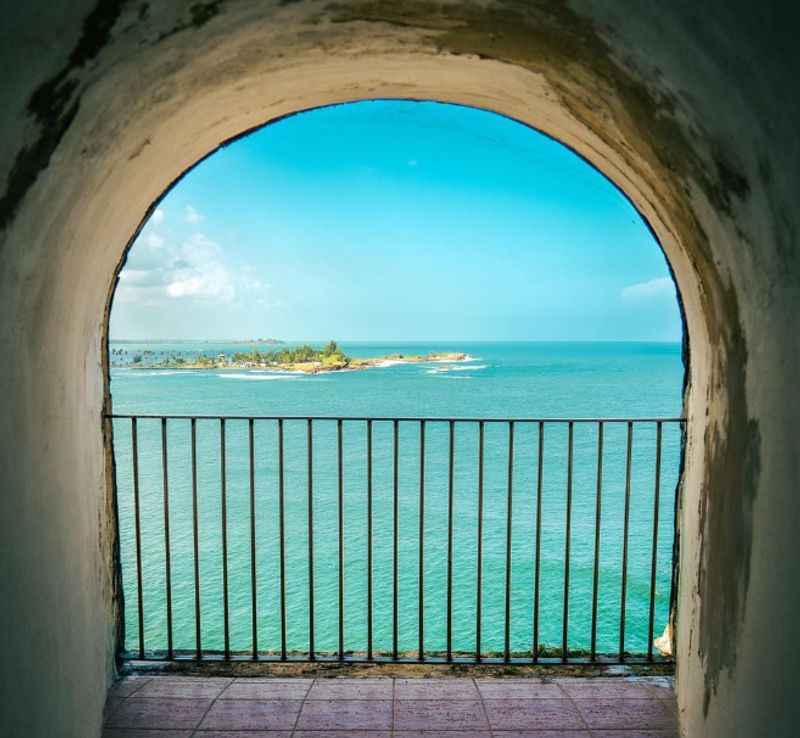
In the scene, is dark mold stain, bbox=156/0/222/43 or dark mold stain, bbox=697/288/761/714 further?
dark mold stain, bbox=697/288/761/714

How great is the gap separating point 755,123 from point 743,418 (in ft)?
2.90

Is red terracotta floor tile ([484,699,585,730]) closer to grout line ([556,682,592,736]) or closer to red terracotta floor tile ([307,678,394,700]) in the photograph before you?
grout line ([556,682,592,736])

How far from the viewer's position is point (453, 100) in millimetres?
2416

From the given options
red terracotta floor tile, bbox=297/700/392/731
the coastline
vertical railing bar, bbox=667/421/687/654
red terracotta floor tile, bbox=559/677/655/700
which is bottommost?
the coastline

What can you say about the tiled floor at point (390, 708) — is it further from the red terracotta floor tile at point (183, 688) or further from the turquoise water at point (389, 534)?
the turquoise water at point (389, 534)

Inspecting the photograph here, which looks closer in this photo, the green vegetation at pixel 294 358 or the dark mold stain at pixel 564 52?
the dark mold stain at pixel 564 52

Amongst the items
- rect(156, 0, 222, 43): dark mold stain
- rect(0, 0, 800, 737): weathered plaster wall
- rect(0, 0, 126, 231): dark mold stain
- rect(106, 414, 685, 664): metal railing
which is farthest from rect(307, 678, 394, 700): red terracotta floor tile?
rect(106, 414, 685, 664): metal railing

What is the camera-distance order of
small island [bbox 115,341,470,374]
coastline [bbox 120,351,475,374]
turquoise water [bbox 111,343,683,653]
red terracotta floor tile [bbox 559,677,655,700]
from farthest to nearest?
small island [bbox 115,341,470,374]
coastline [bbox 120,351,475,374]
turquoise water [bbox 111,343,683,653]
red terracotta floor tile [bbox 559,677,655,700]

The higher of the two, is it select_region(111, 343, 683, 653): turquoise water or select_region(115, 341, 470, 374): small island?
select_region(115, 341, 470, 374): small island

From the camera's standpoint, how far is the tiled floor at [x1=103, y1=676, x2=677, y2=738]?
245 centimetres

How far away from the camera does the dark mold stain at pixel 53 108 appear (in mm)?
1267

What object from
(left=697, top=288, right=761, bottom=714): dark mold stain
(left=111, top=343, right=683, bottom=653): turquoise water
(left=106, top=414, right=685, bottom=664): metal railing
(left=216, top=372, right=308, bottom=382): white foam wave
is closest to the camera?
Result: (left=697, top=288, right=761, bottom=714): dark mold stain

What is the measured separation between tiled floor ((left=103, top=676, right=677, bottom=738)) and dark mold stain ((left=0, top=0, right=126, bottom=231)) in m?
2.15

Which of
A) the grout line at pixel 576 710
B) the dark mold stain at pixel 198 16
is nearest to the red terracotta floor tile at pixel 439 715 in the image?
the grout line at pixel 576 710
